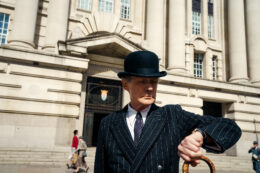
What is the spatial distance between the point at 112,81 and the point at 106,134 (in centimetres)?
1365

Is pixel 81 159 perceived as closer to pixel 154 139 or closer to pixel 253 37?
pixel 154 139

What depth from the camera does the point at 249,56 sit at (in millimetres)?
19859

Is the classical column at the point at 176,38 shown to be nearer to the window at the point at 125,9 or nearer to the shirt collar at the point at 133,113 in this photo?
the window at the point at 125,9

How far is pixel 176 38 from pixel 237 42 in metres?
6.39

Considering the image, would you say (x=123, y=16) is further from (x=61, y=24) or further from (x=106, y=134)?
(x=106, y=134)

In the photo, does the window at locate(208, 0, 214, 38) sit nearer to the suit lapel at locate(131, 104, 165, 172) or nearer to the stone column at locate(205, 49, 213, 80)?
the stone column at locate(205, 49, 213, 80)

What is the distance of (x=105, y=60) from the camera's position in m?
15.3

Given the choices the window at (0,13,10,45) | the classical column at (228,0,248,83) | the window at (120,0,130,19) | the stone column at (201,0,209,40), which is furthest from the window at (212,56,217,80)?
the window at (0,13,10,45)

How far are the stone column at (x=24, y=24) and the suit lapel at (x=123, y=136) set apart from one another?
43.2 feet

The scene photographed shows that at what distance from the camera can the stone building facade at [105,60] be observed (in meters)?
12.3

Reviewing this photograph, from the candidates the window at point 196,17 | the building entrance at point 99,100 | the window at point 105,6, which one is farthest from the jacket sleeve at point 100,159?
the window at point 196,17

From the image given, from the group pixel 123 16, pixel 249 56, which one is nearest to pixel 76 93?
pixel 123 16

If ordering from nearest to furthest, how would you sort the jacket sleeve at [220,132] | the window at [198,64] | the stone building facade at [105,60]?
1. the jacket sleeve at [220,132]
2. the stone building facade at [105,60]
3. the window at [198,64]

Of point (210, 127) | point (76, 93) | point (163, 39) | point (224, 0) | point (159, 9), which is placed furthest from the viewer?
point (224, 0)
